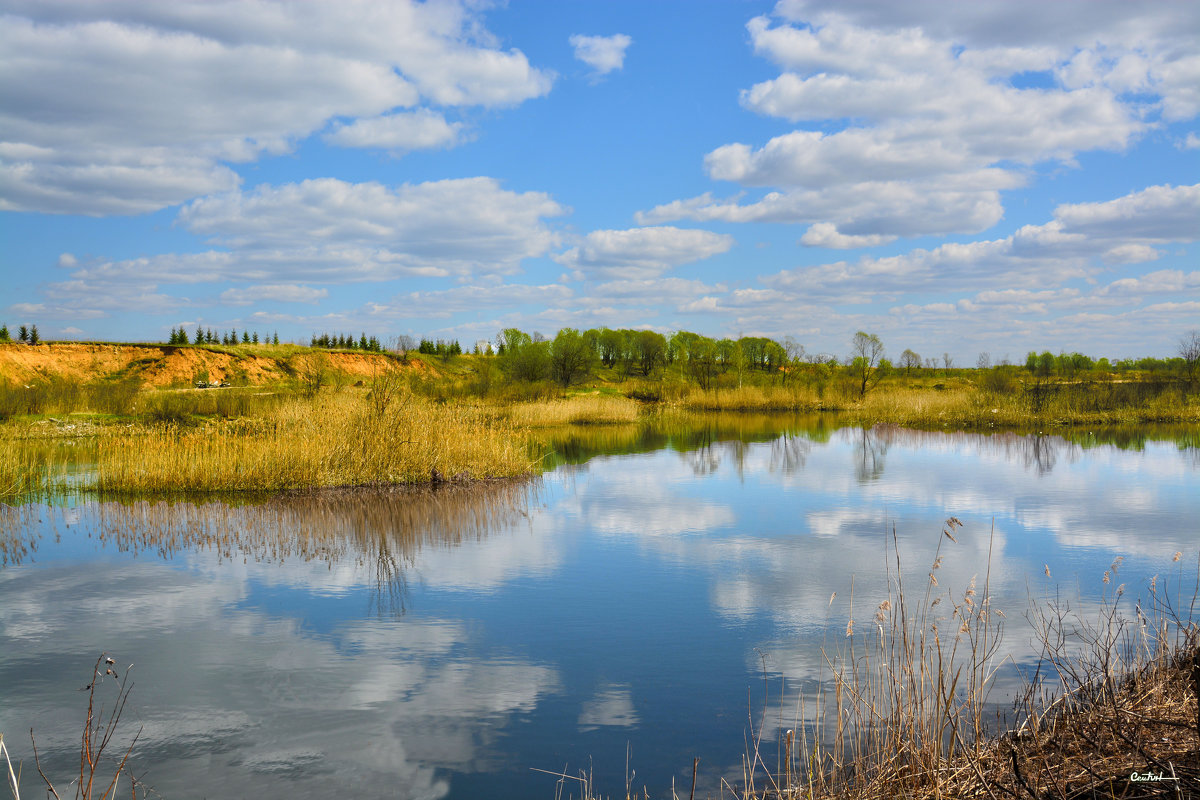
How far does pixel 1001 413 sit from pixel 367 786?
31166 millimetres

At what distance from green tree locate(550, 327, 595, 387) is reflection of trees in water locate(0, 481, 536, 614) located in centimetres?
4089

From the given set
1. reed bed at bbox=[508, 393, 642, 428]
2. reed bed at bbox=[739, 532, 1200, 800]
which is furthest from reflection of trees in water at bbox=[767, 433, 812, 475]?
reed bed at bbox=[739, 532, 1200, 800]

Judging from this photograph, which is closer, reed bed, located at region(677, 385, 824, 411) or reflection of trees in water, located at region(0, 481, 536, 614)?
reflection of trees in water, located at region(0, 481, 536, 614)

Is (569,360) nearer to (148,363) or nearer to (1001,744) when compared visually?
(148,363)

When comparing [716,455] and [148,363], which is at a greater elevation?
[148,363]

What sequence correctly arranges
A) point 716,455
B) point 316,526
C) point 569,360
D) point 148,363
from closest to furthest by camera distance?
1. point 316,526
2. point 716,455
3. point 148,363
4. point 569,360

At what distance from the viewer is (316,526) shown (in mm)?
12117

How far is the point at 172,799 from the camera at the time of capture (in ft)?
15.0

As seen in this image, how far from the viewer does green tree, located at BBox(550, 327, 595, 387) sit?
56.4 metres

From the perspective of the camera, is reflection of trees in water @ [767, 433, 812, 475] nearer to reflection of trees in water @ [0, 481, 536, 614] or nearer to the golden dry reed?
the golden dry reed

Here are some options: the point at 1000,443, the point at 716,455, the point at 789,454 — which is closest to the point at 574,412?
the point at 716,455

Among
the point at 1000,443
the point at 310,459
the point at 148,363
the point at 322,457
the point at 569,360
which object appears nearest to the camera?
the point at 310,459

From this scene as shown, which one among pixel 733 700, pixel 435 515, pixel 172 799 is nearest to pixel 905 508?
pixel 435 515

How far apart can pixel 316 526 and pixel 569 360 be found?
46153 mm
